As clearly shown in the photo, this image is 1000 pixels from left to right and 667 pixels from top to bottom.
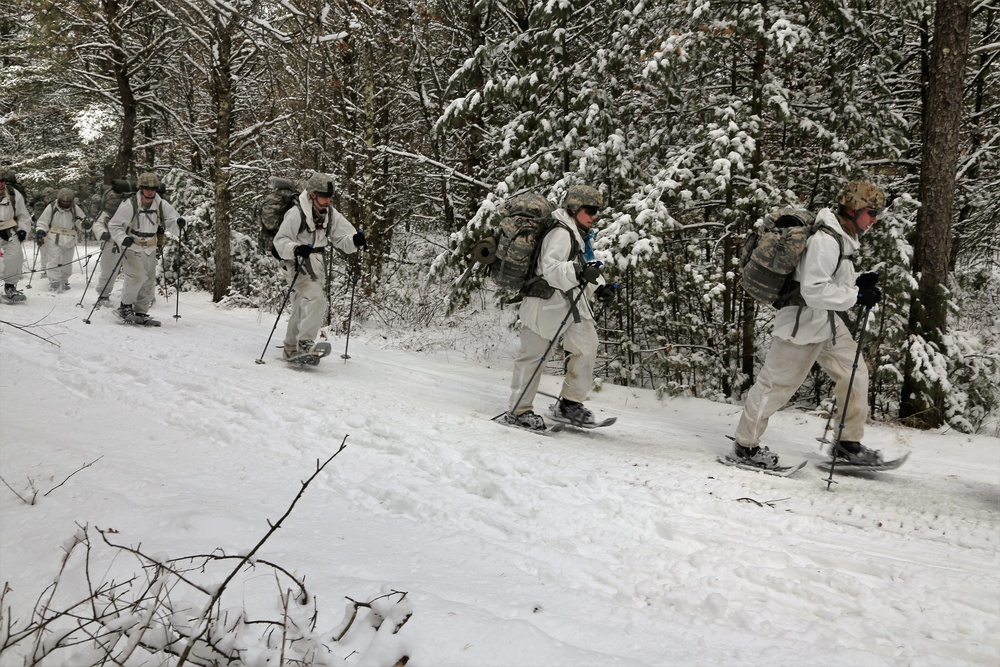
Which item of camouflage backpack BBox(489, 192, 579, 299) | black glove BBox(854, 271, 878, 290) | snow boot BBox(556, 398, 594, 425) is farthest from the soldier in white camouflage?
camouflage backpack BBox(489, 192, 579, 299)

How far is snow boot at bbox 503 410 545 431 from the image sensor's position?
6.81 metres

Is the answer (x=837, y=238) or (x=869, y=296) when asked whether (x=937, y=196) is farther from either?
(x=869, y=296)

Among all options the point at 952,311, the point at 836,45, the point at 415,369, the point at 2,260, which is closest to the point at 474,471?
the point at 415,369

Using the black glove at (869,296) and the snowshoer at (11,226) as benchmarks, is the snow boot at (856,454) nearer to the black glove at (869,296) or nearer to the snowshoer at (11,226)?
the black glove at (869,296)

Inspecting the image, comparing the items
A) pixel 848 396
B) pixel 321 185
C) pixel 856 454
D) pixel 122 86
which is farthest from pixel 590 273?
pixel 122 86

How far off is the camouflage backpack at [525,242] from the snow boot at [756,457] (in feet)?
7.75

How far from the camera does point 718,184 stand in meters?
8.10

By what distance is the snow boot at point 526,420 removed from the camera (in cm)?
681

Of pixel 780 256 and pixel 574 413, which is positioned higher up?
pixel 780 256

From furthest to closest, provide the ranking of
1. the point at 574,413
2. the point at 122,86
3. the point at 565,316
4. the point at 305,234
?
the point at 122,86
the point at 305,234
the point at 574,413
the point at 565,316

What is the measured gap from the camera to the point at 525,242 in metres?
6.69

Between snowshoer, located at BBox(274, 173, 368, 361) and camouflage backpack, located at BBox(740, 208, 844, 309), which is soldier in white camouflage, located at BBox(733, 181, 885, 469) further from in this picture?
snowshoer, located at BBox(274, 173, 368, 361)

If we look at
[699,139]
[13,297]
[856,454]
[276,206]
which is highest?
[699,139]

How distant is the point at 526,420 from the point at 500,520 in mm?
2742
